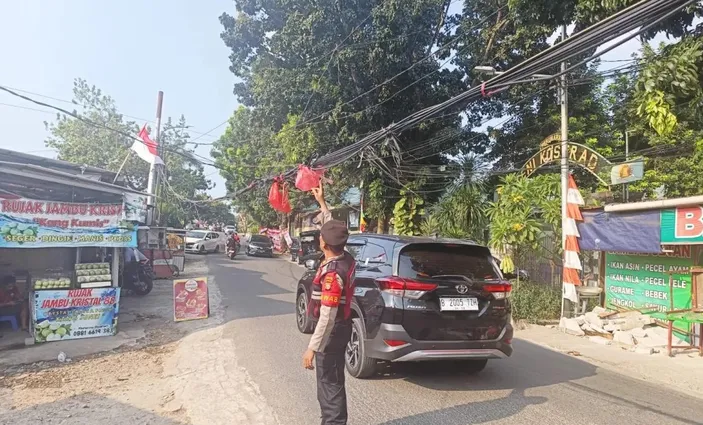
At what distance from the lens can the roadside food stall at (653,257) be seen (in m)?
8.32

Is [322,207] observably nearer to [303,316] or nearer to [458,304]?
[303,316]

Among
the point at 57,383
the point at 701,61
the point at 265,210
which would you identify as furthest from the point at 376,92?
the point at 265,210

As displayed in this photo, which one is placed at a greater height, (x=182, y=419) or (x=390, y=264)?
(x=390, y=264)

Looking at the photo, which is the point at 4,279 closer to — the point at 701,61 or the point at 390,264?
the point at 390,264

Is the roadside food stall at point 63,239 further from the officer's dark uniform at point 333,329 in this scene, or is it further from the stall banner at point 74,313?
the officer's dark uniform at point 333,329

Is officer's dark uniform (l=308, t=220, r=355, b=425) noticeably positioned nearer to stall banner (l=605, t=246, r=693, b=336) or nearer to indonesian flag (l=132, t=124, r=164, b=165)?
stall banner (l=605, t=246, r=693, b=336)

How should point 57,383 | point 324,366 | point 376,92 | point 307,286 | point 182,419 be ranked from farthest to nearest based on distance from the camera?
point 376,92, point 307,286, point 57,383, point 182,419, point 324,366

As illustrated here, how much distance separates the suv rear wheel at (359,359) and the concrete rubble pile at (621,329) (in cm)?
555

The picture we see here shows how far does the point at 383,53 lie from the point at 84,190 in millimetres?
11865

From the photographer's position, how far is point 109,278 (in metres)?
8.84

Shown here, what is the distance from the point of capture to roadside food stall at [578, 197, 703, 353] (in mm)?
8320

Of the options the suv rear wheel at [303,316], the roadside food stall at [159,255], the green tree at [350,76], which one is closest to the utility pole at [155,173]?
the roadside food stall at [159,255]

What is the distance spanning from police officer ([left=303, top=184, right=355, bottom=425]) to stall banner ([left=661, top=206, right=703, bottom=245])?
7082 millimetres

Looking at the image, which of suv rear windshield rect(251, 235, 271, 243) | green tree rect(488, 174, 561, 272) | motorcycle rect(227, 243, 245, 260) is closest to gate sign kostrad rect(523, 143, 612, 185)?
green tree rect(488, 174, 561, 272)
